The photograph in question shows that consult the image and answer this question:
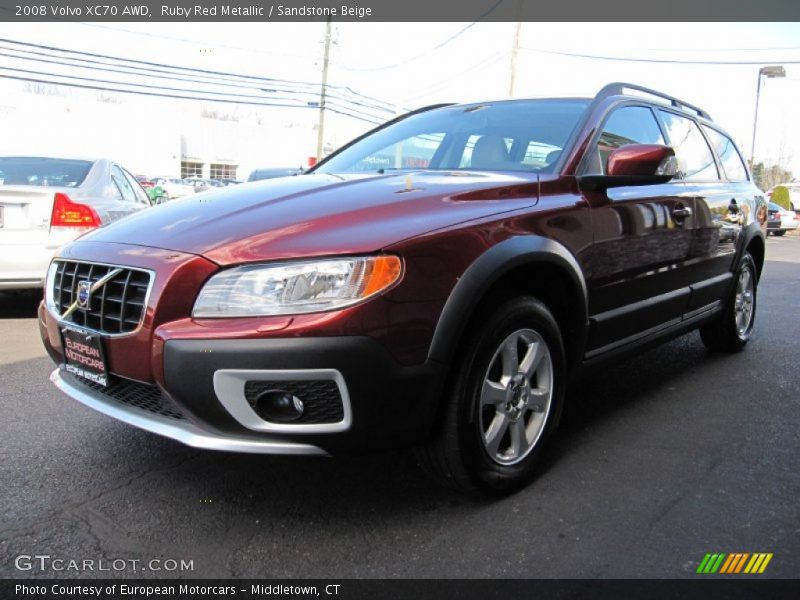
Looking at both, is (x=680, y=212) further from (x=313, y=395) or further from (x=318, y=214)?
(x=313, y=395)

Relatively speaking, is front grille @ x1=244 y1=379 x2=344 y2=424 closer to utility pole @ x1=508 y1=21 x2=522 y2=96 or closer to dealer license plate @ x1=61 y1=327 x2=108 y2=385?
dealer license plate @ x1=61 y1=327 x2=108 y2=385

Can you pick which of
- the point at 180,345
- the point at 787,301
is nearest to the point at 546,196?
→ the point at 180,345

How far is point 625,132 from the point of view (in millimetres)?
3531

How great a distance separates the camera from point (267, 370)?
6.70ft

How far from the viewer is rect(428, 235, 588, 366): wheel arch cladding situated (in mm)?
2252

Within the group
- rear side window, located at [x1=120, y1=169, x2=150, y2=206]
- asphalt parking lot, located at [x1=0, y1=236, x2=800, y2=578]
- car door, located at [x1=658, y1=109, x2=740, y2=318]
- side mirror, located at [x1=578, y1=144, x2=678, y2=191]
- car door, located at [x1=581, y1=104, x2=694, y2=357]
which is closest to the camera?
asphalt parking lot, located at [x1=0, y1=236, x2=800, y2=578]

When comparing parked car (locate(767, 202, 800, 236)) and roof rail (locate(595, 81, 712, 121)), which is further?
parked car (locate(767, 202, 800, 236))

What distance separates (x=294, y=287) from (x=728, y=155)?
4.16 metres

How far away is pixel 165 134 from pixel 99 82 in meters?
20.2

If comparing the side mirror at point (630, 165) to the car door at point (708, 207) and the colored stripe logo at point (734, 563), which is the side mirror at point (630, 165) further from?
the colored stripe logo at point (734, 563)

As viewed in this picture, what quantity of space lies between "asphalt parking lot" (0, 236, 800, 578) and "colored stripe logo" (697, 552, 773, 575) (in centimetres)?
3

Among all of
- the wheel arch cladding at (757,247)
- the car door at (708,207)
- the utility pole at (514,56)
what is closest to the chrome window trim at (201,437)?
the car door at (708,207)

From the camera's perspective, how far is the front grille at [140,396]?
2230 mm
